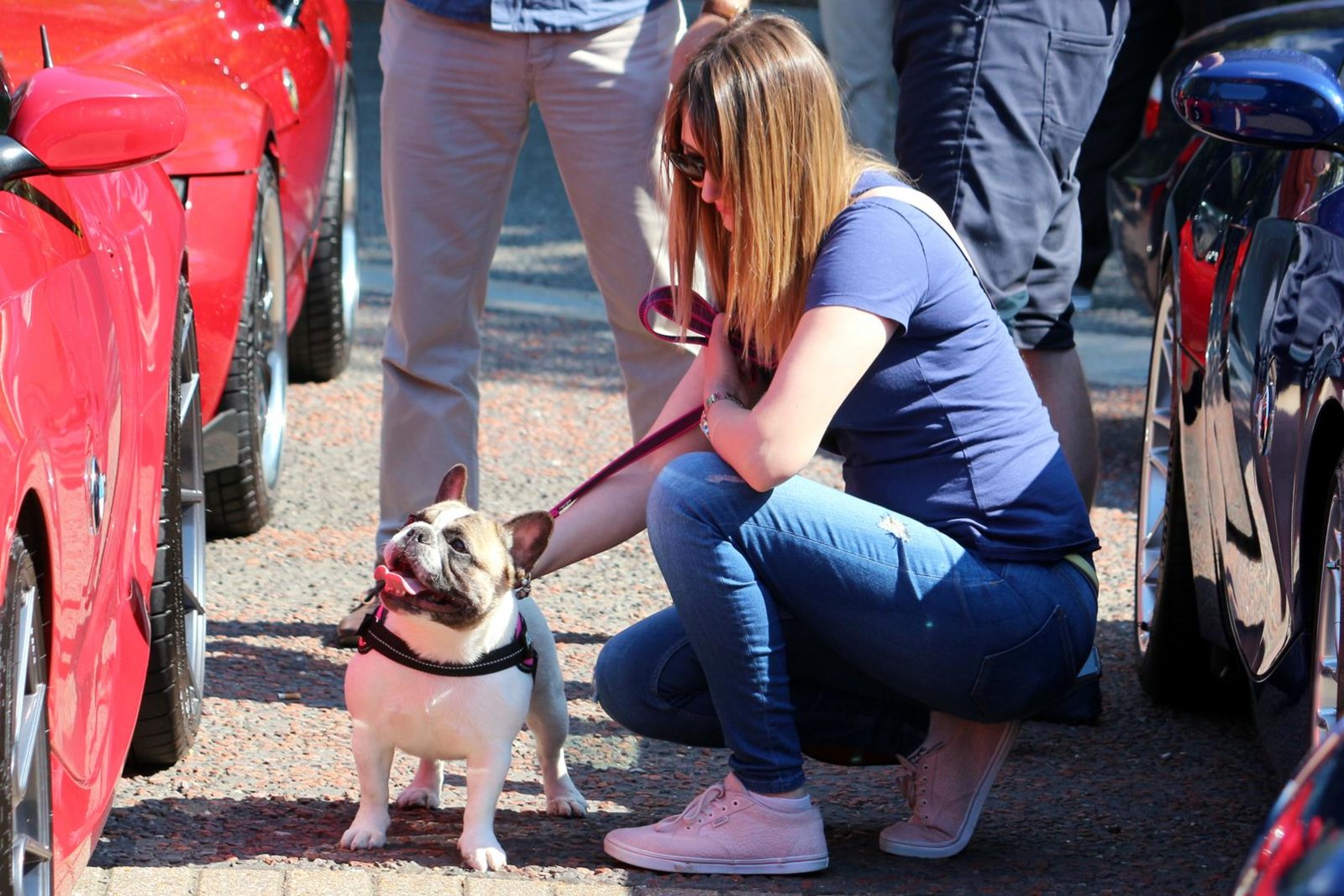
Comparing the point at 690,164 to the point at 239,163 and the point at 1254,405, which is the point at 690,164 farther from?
the point at 239,163

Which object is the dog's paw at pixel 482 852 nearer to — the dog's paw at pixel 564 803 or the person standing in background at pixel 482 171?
the dog's paw at pixel 564 803

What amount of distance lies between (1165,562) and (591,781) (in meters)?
1.26

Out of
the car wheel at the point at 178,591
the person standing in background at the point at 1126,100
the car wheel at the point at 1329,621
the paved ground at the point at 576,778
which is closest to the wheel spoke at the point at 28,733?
the paved ground at the point at 576,778

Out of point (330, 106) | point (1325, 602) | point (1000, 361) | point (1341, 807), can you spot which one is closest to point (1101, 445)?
point (330, 106)

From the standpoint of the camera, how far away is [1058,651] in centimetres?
288

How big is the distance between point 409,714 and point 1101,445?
3.79 m

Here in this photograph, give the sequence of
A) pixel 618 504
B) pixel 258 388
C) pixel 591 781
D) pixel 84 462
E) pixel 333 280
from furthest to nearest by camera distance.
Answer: pixel 333 280 < pixel 258 388 < pixel 591 781 < pixel 618 504 < pixel 84 462

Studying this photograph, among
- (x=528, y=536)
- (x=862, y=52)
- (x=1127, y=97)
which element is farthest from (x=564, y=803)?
(x=1127, y=97)

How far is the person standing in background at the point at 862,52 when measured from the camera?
23.1 ft

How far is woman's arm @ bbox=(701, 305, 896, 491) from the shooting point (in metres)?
2.66

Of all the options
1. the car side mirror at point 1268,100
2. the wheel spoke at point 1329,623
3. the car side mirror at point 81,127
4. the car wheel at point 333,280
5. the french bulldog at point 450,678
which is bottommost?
A: the car wheel at point 333,280

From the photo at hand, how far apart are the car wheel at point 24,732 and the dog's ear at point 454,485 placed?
897 mm

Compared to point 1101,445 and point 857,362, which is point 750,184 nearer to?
point 857,362

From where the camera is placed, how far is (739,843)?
112 inches
